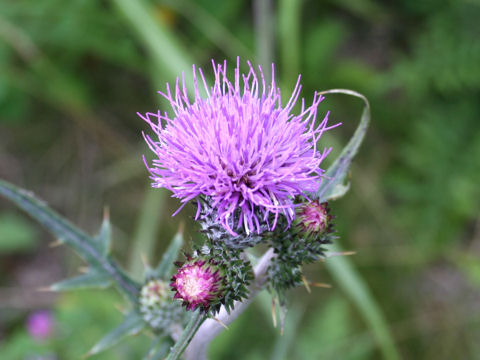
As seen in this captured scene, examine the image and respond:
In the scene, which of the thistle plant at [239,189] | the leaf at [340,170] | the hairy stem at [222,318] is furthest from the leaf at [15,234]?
the leaf at [340,170]

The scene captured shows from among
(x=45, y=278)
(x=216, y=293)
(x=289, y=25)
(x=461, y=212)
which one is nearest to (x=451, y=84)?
(x=461, y=212)

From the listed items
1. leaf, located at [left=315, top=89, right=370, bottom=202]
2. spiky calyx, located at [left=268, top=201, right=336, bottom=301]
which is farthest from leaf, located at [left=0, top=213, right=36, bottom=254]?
leaf, located at [left=315, top=89, right=370, bottom=202]

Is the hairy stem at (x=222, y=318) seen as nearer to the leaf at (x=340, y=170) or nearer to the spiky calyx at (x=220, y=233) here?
the spiky calyx at (x=220, y=233)

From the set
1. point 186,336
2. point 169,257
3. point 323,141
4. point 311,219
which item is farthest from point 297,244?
point 323,141

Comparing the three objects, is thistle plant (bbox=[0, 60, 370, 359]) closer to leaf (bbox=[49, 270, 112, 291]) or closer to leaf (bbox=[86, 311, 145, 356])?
leaf (bbox=[86, 311, 145, 356])

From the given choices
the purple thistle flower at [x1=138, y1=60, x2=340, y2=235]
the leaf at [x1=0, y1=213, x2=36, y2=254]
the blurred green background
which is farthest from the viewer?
the leaf at [x1=0, y1=213, x2=36, y2=254]
